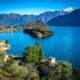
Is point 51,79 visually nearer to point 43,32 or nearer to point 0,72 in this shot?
point 0,72

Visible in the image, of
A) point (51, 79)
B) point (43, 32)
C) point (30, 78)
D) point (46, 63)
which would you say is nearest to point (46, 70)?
point (46, 63)

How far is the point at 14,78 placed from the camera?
684 inches

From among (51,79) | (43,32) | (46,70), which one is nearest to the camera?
(51,79)

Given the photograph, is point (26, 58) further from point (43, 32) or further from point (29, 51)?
point (43, 32)

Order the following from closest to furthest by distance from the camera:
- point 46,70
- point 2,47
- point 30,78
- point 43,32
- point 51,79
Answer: point 51,79, point 30,78, point 46,70, point 2,47, point 43,32

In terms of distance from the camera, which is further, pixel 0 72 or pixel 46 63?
pixel 46 63

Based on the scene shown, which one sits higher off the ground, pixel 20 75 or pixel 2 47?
pixel 20 75

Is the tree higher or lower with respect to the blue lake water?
higher

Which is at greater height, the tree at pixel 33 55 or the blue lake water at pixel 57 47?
the tree at pixel 33 55

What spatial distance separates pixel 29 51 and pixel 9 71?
700 inches

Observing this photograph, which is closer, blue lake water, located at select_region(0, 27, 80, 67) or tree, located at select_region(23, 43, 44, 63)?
tree, located at select_region(23, 43, 44, 63)

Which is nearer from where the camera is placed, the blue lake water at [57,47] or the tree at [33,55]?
the tree at [33,55]

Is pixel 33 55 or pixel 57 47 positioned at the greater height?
pixel 33 55

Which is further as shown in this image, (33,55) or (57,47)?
(57,47)
